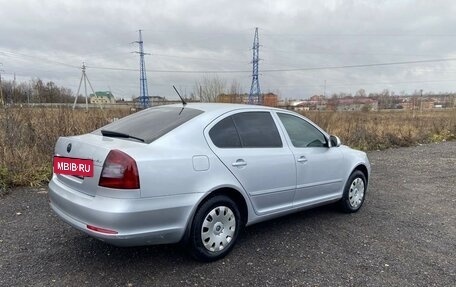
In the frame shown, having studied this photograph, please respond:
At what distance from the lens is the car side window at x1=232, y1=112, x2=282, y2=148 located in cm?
374

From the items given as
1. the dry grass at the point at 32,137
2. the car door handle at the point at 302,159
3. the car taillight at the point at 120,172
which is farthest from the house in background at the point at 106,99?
the car taillight at the point at 120,172

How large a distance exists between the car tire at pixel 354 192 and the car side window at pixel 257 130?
159 centimetres

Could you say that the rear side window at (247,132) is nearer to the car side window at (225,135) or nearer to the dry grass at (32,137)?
the car side window at (225,135)

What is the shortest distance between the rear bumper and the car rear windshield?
0.61 metres

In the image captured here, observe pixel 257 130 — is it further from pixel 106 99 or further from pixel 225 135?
pixel 106 99

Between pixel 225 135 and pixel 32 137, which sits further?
pixel 32 137

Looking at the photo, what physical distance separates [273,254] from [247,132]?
133cm

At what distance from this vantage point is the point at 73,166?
3148 mm

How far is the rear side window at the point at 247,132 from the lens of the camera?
3506 millimetres

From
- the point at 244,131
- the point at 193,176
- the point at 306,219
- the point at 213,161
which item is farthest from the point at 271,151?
the point at 306,219

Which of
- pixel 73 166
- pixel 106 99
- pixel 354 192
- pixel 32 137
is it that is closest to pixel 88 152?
pixel 73 166

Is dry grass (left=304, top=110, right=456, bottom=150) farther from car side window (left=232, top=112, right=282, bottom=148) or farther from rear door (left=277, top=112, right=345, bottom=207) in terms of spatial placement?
car side window (left=232, top=112, right=282, bottom=148)

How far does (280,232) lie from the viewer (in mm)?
4262

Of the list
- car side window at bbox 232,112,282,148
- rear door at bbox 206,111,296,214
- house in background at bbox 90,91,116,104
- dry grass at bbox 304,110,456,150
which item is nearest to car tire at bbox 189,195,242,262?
rear door at bbox 206,111,296,214
